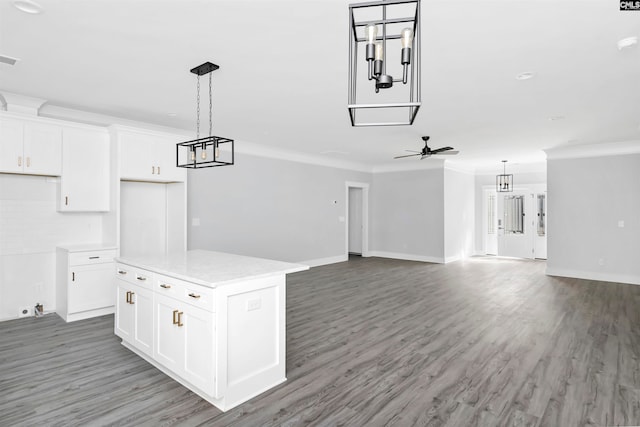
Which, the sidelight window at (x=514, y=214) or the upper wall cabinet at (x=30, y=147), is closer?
the upper wall cabinet at (x=30, y=147)

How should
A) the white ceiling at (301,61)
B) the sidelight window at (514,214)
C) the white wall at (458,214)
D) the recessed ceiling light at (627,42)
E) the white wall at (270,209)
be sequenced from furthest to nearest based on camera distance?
the sidelight window at (514,214)
the white wall at (458,214)
the white wall at (270,209)
the recessed ceiling light at (627,42)
the white ceiling at (301,61)

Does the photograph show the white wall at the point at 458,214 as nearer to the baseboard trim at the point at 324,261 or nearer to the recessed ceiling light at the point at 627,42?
the baseboard trim at the point at 324,261

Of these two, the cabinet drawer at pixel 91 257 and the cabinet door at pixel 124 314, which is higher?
the cabinet drawer at pixel 91 257

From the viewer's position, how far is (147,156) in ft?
15.9

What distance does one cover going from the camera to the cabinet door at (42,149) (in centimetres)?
408

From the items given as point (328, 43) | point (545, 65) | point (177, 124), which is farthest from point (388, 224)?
point (328, 43)

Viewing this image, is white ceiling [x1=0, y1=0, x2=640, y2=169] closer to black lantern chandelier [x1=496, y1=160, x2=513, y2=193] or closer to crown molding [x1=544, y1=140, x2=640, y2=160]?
crown molding [x1=544, y1=140, x2=640, y2=160]

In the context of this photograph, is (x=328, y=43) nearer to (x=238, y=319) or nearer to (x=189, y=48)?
(x=189, y=48)

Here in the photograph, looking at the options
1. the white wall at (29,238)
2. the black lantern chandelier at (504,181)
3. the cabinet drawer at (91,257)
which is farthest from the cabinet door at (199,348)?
the black lantern chandelier at (504,181)

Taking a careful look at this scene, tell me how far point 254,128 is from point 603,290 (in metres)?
6.42

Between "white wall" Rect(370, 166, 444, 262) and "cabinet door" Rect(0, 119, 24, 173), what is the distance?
7826mm

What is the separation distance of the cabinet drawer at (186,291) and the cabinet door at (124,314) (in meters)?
0.61

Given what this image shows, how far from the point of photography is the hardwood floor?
2379mm

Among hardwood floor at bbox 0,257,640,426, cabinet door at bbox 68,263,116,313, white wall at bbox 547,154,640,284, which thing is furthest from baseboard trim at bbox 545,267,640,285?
cabinet door at bbox 68,263,116,313
